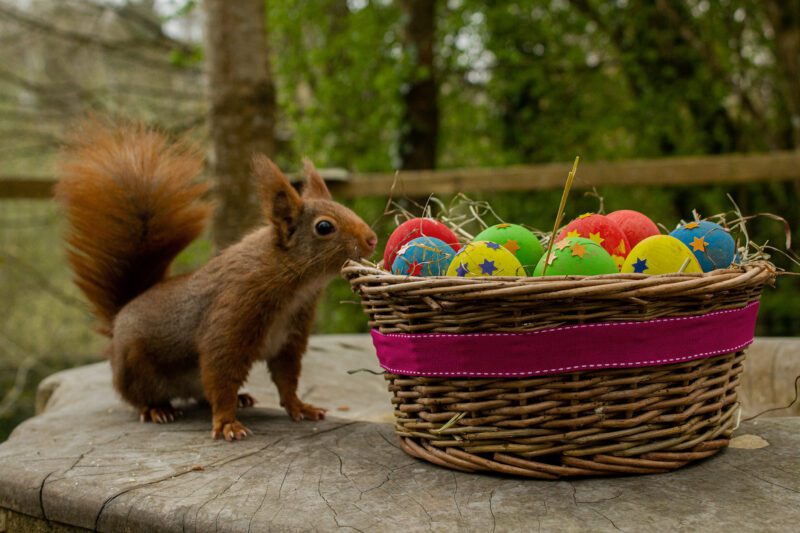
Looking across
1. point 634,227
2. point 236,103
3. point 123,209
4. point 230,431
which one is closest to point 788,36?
point 236,103

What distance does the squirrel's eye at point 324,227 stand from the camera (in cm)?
209

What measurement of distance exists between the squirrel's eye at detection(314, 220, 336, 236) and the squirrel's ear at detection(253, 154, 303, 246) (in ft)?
0.21

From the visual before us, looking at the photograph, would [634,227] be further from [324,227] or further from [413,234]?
[324,227]

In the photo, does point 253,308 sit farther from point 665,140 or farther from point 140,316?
point 665,140

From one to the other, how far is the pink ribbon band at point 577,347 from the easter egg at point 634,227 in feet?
1.21

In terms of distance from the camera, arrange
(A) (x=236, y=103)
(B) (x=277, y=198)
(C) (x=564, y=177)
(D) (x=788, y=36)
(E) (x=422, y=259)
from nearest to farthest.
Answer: (E) (x=422, y=259), (B) (x=277, y=198), (A) (x=236, y=103), (C) (x=564, y=177), (D) (x=788, y=36)

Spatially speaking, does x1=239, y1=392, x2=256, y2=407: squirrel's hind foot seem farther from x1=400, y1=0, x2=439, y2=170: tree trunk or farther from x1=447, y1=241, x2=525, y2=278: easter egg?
x1=400, y1=0, x2=439, y2=170: tree trunk

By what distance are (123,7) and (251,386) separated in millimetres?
5893

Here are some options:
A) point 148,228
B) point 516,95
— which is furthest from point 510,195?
point 148,228

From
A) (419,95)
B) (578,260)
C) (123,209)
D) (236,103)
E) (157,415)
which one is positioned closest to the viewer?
(578,260)

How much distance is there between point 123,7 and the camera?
744cm

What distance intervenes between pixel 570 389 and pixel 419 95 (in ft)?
16.3

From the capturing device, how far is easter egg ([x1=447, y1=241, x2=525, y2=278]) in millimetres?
1670

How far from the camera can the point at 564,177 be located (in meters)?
4.24
